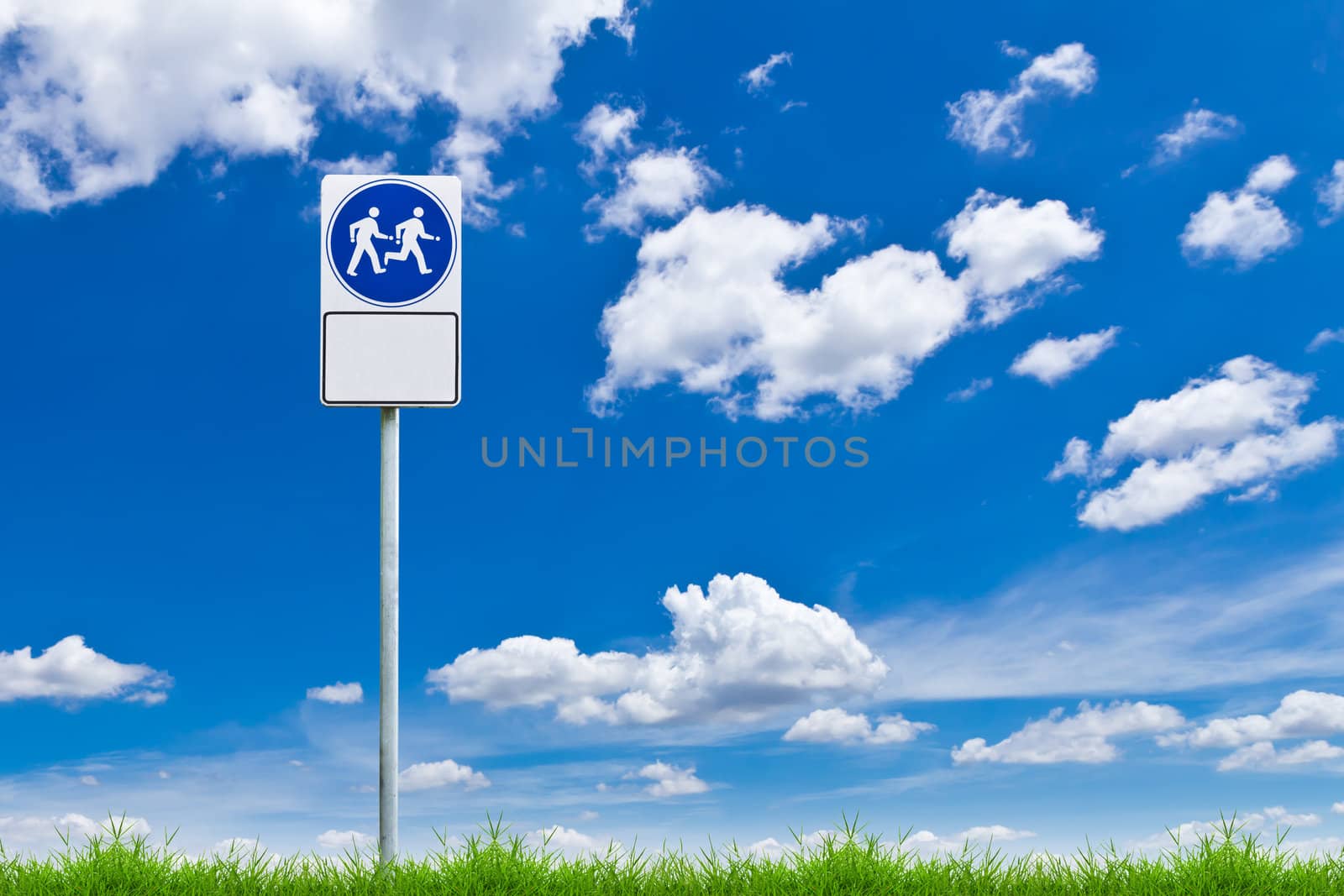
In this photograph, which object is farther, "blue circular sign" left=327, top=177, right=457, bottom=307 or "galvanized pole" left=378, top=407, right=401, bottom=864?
"blue circular sign" left=327, top=177, right=457, bottom=307

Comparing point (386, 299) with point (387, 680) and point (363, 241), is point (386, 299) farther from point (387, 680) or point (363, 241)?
point (387, 680)

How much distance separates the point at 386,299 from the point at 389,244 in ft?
1.00

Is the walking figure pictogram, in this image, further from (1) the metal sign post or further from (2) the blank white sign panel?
(2) the blank white sign panel

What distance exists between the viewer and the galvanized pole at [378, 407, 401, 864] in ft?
18.1

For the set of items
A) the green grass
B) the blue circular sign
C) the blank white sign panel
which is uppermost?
the blue circular sign

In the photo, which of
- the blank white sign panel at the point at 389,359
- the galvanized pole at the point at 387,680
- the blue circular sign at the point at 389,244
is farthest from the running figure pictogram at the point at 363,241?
the galvanized pole at the point at 387,680

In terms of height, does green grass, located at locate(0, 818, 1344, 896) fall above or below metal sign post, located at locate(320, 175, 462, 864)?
below

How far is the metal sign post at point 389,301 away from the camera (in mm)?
5758

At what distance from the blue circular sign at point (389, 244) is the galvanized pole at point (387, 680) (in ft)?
3.82

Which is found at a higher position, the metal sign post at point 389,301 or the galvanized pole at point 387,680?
the metal sign post at point 389,301

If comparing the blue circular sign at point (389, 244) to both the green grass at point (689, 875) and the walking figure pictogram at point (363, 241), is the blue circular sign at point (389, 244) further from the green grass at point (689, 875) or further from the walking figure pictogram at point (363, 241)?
the green grass at point (689, 875)

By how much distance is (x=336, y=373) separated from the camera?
5746mm

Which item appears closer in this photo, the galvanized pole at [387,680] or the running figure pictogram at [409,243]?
the galvanized pole at [387,680]

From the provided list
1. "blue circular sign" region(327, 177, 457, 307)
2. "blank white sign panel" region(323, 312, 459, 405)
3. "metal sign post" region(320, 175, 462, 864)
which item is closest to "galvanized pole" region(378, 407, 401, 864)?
"metal sign post" region(320, 175, 462, 864)
